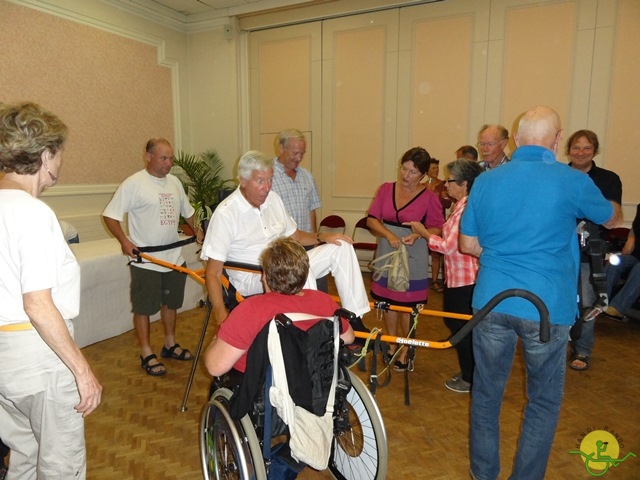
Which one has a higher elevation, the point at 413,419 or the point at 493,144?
the point at 493,144

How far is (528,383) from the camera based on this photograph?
1.82 meters

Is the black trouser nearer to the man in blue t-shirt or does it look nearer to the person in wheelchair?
the man in blue t-shirt

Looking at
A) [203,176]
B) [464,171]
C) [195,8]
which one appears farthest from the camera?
[203,176]

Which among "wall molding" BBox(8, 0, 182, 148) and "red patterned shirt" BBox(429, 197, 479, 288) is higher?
"wall molding" BBox(8, 0, 182, 148)

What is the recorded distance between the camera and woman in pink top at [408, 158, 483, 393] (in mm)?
2572

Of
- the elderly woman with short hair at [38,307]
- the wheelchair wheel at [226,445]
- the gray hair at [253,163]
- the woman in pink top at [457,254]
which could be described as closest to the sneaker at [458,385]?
the woman in pink top at [457,254]

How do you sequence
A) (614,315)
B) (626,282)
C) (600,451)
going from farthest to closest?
(614,315) < (626,282) < (600,451)

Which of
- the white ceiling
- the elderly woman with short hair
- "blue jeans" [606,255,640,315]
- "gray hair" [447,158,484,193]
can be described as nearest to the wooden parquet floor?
"blue jeans" [606,255,640,315]

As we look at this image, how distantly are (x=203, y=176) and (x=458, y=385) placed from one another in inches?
208

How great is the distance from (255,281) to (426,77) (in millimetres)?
4884

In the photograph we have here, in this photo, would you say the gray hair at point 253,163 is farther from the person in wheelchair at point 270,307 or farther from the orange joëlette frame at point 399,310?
the person in wheelchair at point 270,307

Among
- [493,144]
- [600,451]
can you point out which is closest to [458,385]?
[600,451]

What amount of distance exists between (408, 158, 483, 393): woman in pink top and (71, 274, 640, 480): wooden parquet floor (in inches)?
17.2

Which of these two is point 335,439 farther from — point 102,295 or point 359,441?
point 102,295
